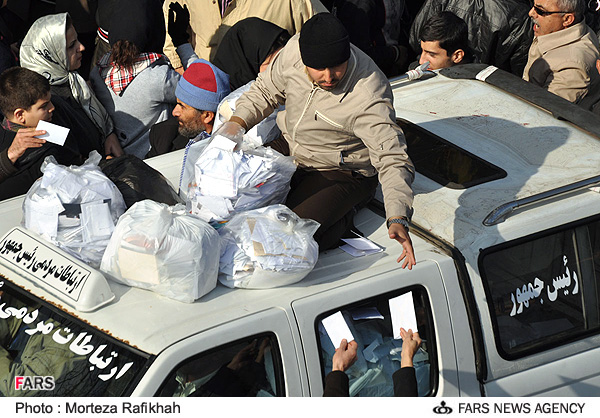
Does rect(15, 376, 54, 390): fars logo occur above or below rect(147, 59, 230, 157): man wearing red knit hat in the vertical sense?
below

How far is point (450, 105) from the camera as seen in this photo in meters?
4.88

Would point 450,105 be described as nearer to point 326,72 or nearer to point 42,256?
point 326,72

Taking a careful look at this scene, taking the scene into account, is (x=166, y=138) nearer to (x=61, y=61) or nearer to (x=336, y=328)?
(x=61, y=61)

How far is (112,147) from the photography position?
560 cm

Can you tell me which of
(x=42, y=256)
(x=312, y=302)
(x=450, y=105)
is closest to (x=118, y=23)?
(x=450, y=105)

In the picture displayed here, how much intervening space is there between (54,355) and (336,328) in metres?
1.12

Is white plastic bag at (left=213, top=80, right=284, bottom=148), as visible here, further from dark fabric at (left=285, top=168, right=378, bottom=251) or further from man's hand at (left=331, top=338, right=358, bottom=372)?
man's hand at (left=331, top=338, right=358, bottom=372)

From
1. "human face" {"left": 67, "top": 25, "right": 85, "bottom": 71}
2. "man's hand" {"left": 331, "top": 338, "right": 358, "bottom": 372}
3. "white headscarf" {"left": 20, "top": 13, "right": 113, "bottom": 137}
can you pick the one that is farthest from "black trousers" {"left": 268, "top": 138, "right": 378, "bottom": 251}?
"human face" {"left": 67, "top": 25, "right": 85, "bottom": 71}

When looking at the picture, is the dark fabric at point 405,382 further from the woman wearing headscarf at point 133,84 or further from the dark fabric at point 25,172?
the woman wearing headscarf at point 133,84

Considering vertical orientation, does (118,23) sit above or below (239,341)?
above

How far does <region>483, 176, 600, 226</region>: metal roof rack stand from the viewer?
12.2ft

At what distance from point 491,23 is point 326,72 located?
3.73 m


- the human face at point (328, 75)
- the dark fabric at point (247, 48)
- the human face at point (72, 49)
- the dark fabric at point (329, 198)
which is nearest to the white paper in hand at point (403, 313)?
the dark fabric at point (329, 198)

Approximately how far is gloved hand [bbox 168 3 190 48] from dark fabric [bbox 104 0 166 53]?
8cm
